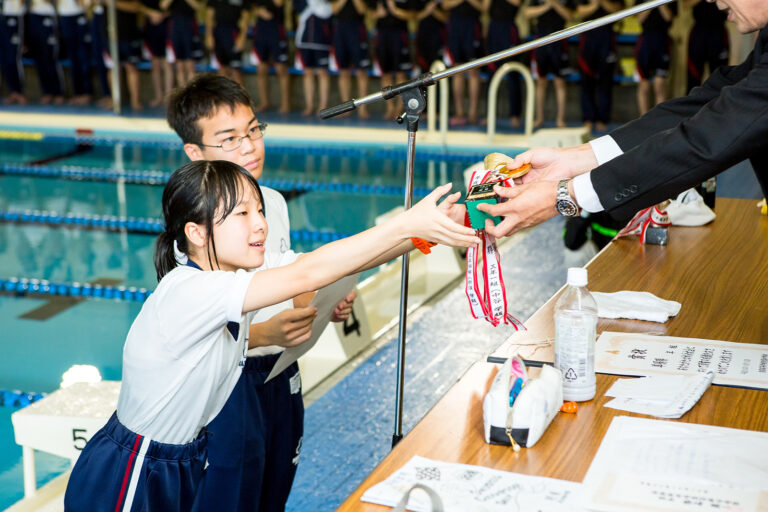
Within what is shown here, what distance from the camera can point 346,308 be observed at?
8.19 feet

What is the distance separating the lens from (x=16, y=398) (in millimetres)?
3475

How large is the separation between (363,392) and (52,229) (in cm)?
364

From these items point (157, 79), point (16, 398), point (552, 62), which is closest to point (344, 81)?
point (552, 62)

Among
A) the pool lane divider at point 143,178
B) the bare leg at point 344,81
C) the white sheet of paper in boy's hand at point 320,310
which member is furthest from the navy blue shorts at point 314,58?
the white sheet of paper in boy's hand at point 320,310

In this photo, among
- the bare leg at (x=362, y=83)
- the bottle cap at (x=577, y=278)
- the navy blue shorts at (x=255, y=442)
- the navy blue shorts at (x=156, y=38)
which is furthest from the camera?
the navy blue shorts at (x=156, y=38)

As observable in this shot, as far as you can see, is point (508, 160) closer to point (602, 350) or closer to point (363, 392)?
point (602, 350)

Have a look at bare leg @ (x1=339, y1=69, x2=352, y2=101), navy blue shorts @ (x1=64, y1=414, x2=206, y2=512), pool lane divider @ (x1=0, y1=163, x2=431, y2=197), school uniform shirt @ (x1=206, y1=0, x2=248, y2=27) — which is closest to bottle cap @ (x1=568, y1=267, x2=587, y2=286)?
A: navy blue shorts @ (x1=64, y1=414, x2=206, y2=512)

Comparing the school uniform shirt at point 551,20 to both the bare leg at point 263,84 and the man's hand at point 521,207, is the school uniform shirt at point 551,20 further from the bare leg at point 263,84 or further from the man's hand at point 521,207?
the man's hand at point 521,207

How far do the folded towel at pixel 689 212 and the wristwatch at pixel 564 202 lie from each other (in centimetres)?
121

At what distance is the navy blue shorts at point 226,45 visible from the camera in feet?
37.6

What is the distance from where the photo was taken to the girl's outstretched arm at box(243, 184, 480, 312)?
→ 1.63 m

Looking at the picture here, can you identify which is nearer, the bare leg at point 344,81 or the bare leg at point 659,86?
the bare leg at point 659,86

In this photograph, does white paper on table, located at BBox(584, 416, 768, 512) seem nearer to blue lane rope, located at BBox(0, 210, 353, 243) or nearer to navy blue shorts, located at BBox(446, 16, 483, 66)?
blue lane rope, located at BBox(0, 210, 353, 243)

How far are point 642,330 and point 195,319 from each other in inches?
39.8
